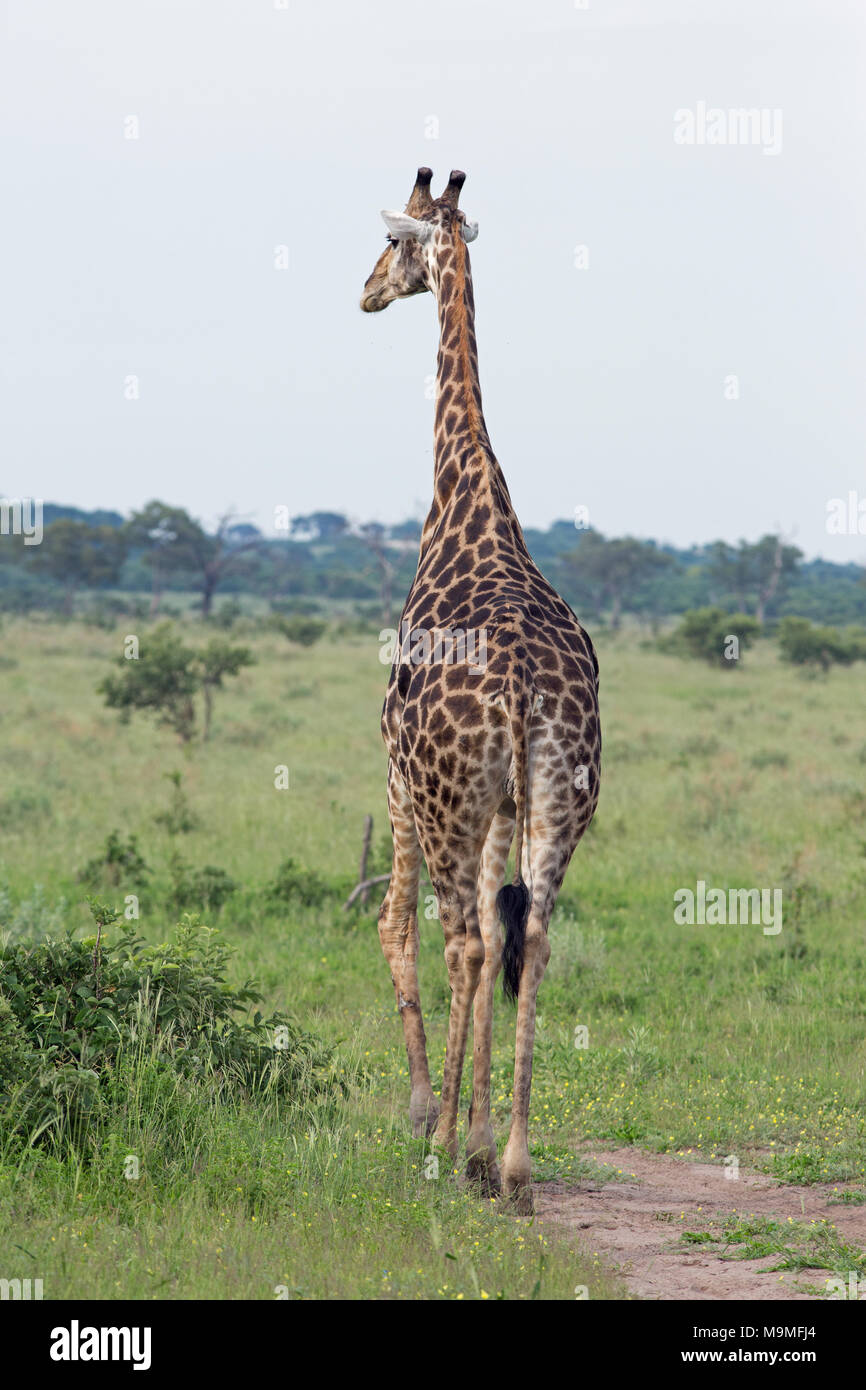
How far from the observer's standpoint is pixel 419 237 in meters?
6.81

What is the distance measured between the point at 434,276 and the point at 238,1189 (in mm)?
4338

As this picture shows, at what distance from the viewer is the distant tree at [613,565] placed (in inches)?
2361

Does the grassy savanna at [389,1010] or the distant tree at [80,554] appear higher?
the distant tree at [80,554]

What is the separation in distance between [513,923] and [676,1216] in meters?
1.48

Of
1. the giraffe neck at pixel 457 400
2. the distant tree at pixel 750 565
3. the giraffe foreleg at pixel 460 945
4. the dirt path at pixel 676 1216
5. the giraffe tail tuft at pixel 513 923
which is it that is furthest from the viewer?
the distant tree at pixel 750 565

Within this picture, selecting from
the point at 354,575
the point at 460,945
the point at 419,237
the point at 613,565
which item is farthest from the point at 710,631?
the point at 354,575

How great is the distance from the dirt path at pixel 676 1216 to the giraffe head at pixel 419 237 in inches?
172

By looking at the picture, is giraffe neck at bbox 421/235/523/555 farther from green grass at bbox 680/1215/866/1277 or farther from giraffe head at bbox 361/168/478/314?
green grass at bbox 680/1215/866/1277

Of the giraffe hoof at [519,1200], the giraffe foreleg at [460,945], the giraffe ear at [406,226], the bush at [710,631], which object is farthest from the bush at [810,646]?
the giraffe hoof at [519,1200]

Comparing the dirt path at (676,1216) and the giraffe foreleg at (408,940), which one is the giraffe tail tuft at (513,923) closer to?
the giraffe foreleg at (408,940)

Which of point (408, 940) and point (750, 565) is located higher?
point (750, 565)

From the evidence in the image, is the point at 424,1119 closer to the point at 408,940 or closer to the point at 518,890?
the point at 408,940

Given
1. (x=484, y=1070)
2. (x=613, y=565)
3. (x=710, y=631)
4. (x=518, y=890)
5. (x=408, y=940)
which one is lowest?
(x=484, y=1070)

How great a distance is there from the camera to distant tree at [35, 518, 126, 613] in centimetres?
5431
